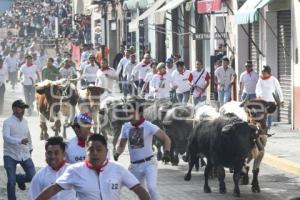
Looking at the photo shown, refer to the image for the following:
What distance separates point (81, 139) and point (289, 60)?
55.4ft

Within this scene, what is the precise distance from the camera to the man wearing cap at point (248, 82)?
27031 millimetres

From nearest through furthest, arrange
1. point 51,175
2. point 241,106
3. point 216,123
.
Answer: point 51,175 → point 216,123 → point 241,106

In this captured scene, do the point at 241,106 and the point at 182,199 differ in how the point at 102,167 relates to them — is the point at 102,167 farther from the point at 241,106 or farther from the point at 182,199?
the point at 241,106

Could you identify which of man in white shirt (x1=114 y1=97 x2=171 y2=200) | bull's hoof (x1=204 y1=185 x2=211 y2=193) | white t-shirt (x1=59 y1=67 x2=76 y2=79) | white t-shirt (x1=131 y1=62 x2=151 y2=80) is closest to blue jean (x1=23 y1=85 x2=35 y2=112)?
white t-shirt (x1=59 y1=67 x2=76 y2=79)

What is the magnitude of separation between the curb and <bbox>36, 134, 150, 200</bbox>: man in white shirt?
10144mm

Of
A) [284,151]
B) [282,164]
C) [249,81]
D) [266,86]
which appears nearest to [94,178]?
[282,164]

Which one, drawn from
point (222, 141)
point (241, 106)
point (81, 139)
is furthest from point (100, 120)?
point (81, 139)

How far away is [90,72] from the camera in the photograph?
32625mm

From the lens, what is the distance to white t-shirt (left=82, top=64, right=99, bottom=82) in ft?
106

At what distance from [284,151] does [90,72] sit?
477 inches

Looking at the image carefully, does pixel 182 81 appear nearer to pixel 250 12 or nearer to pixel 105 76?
pixel 105 76

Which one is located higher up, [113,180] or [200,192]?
[113,180]

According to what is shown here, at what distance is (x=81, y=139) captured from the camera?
11672 millimetres

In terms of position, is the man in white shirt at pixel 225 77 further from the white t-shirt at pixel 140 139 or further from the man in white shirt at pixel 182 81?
the white t-shirt at pixel 140 139
